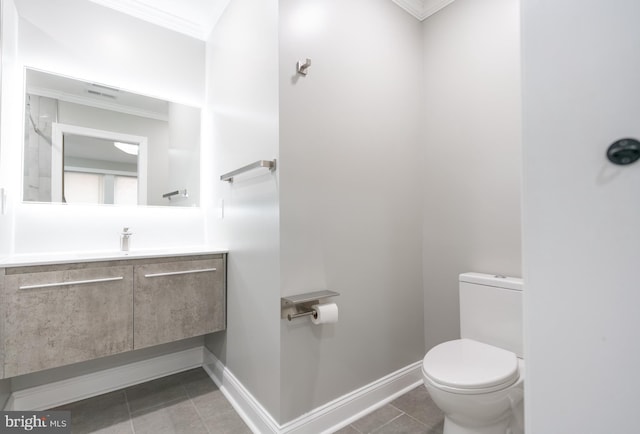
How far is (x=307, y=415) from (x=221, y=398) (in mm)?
704

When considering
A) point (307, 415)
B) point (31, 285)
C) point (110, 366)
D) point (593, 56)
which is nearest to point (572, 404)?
point (593, 56)

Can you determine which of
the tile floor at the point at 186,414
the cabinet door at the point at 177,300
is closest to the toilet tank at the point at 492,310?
the tile floor at the point at 186,414

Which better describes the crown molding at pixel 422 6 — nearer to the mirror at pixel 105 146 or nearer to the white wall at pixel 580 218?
the white wall at pixel 580 218

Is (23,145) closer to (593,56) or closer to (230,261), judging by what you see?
(230,261)

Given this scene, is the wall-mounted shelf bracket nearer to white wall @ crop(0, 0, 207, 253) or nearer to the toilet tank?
white wall @ crop(0, 0, 207, 253)

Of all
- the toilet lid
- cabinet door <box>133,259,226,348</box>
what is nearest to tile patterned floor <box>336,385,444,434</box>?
the toilet lid

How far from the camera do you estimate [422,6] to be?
2.20 metres

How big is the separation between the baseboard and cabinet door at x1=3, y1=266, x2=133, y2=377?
1.59 feet

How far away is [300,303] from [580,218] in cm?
115

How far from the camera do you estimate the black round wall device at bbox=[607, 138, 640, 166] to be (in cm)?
71

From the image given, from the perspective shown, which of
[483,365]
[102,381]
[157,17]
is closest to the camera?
[483,365]

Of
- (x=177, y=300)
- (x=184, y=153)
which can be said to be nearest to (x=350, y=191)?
(x=177, y=300)

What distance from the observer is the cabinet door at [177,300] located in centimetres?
180

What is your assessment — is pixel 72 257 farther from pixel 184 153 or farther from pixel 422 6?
pixel 422 6
